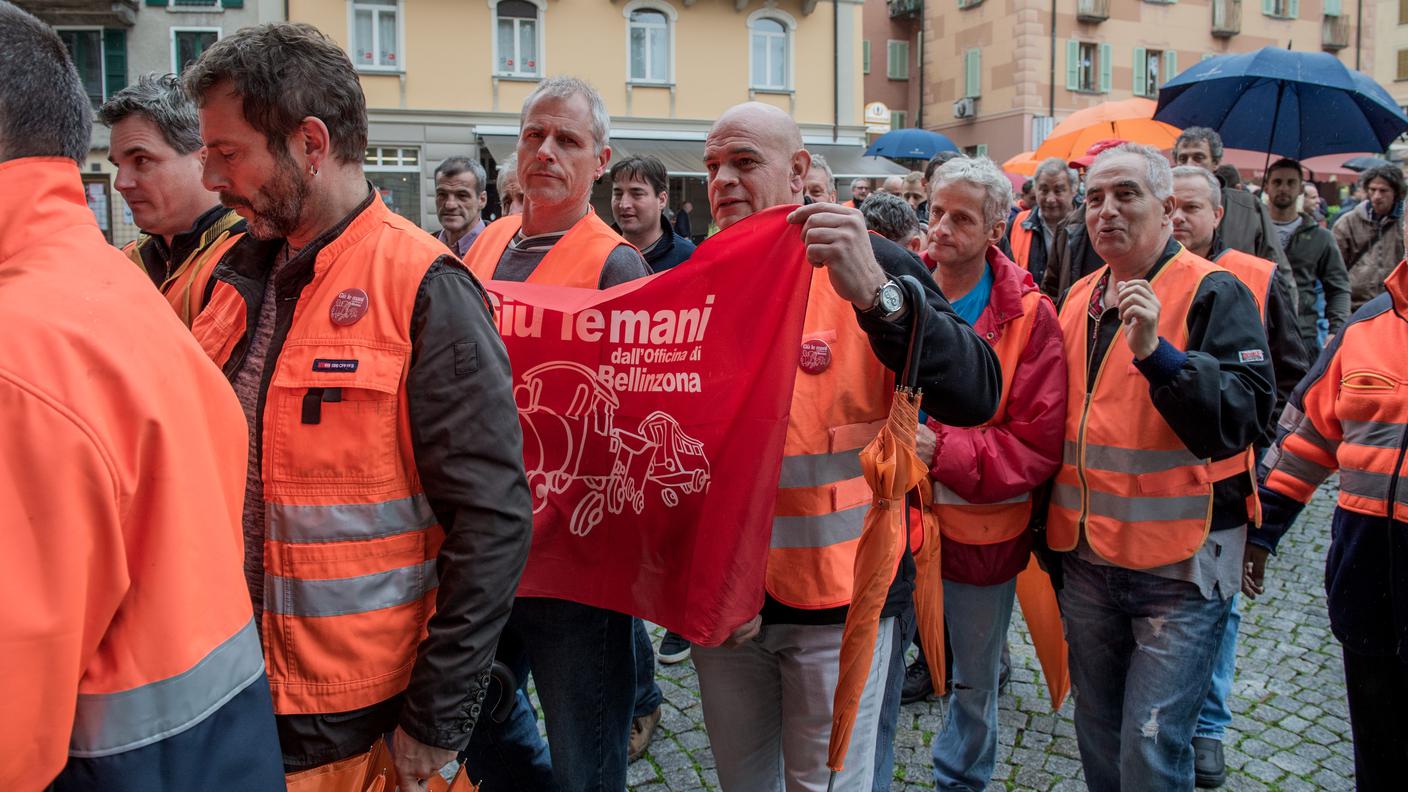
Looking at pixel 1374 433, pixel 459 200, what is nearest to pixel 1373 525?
pixel 1374 433

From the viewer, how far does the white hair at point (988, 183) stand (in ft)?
11.0

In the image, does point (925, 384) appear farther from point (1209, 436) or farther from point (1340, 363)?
point (1340, 363)

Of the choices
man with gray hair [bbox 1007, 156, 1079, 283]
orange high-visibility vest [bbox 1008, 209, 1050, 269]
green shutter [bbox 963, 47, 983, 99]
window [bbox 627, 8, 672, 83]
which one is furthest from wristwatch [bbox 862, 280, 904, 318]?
green shutter [bbox 963, 47, 983, 99]

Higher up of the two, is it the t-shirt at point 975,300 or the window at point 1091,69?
the window at point 1091,69

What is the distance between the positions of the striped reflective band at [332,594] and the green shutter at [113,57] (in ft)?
83.2

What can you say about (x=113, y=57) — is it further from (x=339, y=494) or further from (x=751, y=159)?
(x=339, y=494)

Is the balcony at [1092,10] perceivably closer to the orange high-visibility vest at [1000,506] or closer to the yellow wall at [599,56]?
the yellow wall at [599,56]

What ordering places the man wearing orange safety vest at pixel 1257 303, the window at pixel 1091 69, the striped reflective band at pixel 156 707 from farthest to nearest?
the window at pixel 1091 69
the man wearing orange safety vest at pixel 1257 303
the striped reflective band at pixel 156 707

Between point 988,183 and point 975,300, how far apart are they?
1.28 feet

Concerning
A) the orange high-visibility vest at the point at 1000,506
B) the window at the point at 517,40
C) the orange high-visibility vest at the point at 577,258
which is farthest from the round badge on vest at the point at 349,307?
the window at the point at 517,40

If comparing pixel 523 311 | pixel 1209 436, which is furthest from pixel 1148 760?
pixel 523 311

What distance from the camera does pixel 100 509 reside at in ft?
3.60

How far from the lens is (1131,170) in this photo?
304cm

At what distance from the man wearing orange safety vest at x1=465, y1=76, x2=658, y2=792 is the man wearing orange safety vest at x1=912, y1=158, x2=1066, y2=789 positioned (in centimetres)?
115
